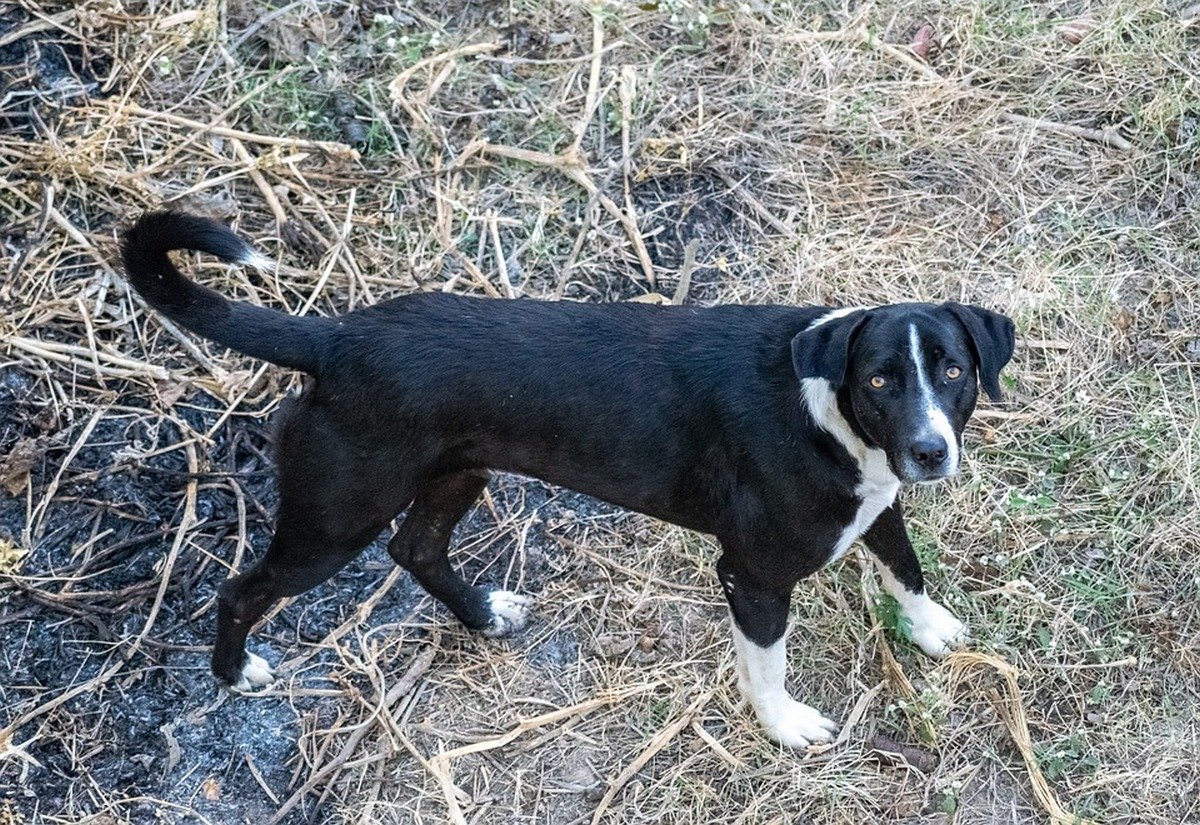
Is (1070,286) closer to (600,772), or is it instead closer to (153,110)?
(600,772)

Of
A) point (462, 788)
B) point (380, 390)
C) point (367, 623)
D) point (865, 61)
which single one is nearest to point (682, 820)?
point (462, 788)

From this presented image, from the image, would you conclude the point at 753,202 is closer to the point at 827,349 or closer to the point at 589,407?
the point at 589,407

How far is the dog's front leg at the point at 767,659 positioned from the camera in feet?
13.1

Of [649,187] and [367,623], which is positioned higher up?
[649,187]

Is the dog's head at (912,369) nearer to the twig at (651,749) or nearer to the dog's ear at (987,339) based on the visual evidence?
the dog's ear at (987,339)

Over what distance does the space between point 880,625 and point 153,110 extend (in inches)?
145

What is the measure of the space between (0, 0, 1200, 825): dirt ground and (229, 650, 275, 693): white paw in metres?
0.06

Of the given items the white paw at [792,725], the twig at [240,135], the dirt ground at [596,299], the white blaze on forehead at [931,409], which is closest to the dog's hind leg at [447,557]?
the dirt ground at [596,299]

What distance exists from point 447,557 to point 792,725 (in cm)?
128

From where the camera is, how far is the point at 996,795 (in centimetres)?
420

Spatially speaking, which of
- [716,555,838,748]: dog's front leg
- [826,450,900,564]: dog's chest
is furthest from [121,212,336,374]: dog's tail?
[826,450,900,564]: dog's chest

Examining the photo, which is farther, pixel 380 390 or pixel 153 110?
pixel 153 110

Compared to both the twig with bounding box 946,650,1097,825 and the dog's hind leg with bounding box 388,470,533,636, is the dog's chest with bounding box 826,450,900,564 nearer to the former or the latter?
the twig with bounding box 946,650,1097,825

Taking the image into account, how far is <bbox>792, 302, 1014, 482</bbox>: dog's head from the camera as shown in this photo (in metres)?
3.39
